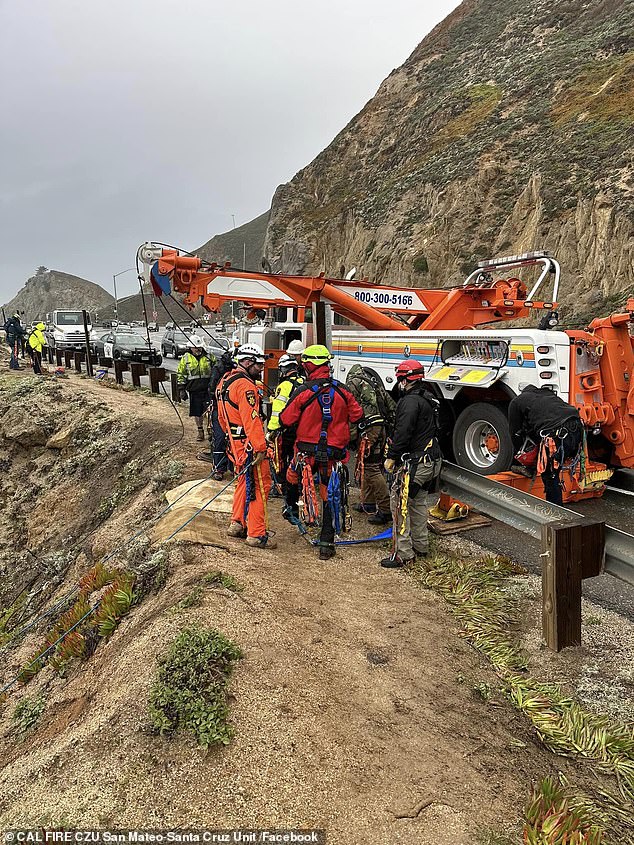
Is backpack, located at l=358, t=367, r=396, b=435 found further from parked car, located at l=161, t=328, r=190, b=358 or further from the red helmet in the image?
parked car, located at l=161, t=328, r=190, b=358

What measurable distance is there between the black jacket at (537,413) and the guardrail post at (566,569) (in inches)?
94.4

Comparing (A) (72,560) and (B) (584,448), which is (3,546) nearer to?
(A) (72,560)

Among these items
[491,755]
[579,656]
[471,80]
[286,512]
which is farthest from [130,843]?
[471,80]

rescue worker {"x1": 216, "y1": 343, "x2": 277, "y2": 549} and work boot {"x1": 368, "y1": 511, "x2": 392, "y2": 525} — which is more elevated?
rescue worker {"x1": 216, "y1": 343, "x2": 277, "y2": 549}

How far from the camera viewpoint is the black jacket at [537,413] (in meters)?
6.02

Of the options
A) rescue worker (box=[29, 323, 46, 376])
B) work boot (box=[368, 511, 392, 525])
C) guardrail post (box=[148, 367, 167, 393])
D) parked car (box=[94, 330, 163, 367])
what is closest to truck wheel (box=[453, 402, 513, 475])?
work boot (box=[368, 511, 392, 525])

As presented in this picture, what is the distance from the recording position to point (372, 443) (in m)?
6.62

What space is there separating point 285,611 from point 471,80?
1585 inches

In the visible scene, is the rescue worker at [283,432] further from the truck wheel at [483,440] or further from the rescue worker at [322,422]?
the truck wheel at [483,440]

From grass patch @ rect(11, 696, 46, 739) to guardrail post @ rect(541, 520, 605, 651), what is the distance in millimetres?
3427

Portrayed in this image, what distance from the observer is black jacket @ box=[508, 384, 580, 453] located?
6.02 meters

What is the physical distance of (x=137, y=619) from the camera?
14.1 ft

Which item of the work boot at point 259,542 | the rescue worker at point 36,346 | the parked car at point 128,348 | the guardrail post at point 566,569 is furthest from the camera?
the parked car at point 128,348

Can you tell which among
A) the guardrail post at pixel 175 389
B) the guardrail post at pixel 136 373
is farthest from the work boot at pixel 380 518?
the guardrail post at pixel 136 373
